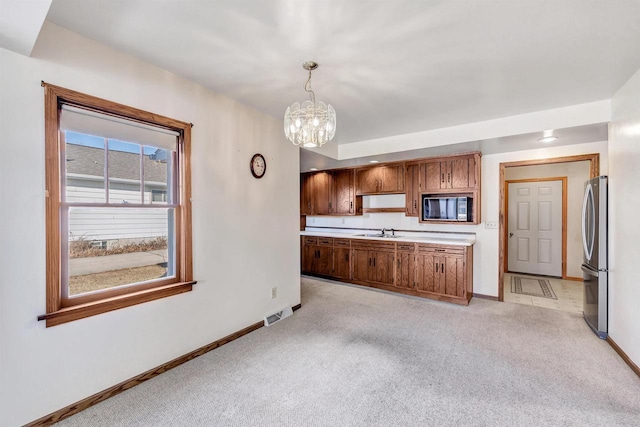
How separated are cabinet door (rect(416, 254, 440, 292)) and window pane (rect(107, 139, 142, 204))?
3.72 meters

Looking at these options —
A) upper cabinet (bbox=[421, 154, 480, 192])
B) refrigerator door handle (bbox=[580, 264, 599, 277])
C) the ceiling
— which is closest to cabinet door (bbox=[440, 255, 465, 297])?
upper cabinet (bbox=[421, 154, 480, 192])

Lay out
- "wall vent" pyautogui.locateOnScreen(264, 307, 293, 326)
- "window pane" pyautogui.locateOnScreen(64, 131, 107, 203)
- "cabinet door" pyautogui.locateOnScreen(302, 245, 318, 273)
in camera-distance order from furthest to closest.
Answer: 1. "cabinet door" pyautogui.locateOnScreen(302, 245, 318, 273)
2. "wall vent" pyautogui.locateOnScreen(264, 307, 293, 326)
3. "window pane" pyautogui.locateOnScreen(64, 131, 107, 203)

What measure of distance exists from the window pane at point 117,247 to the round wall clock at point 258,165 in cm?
98

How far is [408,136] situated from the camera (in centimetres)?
408

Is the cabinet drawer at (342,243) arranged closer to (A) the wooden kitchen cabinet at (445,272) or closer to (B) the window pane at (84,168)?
(A) the wooden kitchen cabinet at (445,272)

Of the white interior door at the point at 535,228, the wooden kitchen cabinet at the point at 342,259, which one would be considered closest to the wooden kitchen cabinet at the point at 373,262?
the wooden kitchen cabinet at the point at 342,259

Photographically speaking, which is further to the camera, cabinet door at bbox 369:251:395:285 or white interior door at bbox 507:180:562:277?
white interior door at bbox 507:180:562:277

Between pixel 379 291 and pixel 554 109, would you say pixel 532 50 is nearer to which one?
pixel 554 109

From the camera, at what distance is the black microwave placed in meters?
4.32

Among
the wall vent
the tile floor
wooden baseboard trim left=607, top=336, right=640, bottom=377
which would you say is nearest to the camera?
wooden baseboard trim left=607, top=336, right=640, bottom=377

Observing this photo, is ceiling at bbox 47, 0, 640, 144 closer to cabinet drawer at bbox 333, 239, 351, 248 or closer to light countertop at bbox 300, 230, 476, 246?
light countertop at bbox 300, 230, 476, 246

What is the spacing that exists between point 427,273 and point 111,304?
3825mm

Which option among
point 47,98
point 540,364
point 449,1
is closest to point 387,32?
point 449,1

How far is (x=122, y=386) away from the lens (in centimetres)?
206
